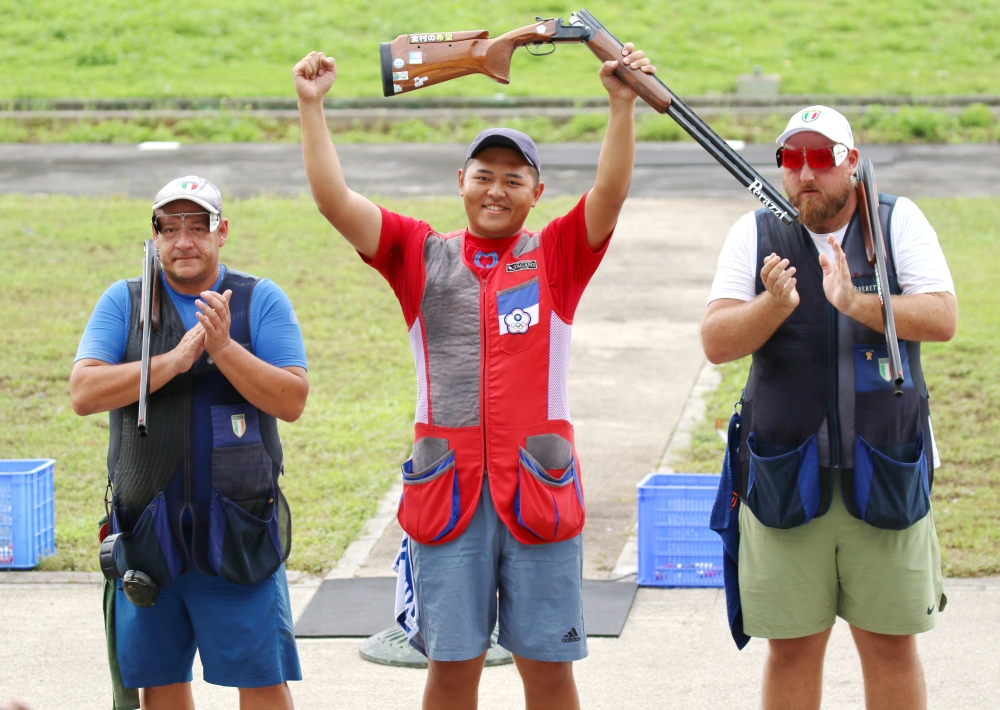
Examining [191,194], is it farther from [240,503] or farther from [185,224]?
[240,503]

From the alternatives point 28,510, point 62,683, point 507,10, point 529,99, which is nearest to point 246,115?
point 529,99

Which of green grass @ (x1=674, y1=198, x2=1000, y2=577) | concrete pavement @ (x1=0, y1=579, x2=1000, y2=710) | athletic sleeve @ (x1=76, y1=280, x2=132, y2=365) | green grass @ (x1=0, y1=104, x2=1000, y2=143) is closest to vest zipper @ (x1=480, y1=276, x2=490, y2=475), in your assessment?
athletic sleeve @ (x1=76, y1=280, x2=132, y2=365)

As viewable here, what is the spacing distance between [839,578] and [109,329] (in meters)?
2.36

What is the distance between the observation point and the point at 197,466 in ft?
12.4

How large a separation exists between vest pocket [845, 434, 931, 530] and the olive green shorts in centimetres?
8

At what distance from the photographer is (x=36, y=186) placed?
15461 millimetres

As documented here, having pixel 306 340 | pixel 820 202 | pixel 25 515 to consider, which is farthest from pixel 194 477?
pixel 306 340

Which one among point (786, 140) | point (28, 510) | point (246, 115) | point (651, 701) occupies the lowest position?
point (651, 701)

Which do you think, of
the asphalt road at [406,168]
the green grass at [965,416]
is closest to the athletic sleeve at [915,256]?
the green grass at [965,416]

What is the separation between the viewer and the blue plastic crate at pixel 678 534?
572 centimetres

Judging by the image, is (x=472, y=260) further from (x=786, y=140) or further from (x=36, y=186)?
(x=36, y=186)

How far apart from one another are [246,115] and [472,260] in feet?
55.4

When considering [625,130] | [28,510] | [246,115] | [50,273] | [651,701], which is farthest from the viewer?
[246,115]

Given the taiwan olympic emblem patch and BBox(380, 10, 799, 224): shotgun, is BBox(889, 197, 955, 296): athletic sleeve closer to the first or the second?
BBox(380, 10, 799, 224): shotgun
